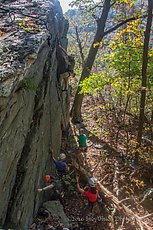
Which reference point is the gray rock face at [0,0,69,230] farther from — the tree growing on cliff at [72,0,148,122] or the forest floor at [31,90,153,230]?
the tree growing on cliff at [72,0,148,122]

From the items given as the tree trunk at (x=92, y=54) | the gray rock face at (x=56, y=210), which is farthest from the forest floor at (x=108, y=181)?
the tree trunk at (x=92, y=54)

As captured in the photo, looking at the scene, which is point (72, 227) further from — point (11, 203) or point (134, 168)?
point (134, 168)

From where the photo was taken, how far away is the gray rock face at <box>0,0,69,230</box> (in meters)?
4.56

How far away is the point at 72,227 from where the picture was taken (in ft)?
26.0

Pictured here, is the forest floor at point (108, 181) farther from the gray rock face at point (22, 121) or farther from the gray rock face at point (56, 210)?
the gray rock face at point (22, 121)

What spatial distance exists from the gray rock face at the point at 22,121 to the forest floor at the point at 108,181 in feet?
4.80

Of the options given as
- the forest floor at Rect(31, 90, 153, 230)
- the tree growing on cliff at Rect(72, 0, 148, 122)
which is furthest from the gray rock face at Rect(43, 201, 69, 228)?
the tree growing on cliff at Rect(72, 0, 148, 122)

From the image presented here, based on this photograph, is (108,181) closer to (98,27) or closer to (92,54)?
(92,54)

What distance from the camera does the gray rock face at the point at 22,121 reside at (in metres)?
4.56

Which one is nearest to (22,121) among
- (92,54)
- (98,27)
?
(92,54)

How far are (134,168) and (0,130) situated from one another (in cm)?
897

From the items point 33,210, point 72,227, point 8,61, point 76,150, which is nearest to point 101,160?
point 76,150

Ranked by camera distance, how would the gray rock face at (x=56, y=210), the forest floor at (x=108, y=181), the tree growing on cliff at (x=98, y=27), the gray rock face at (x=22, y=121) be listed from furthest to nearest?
the tree growing on cliff at (x=98, y=27) < the forest floor at (x=108, y=181) < the gray rock face at (x=56, y=210) < the gray rock face at (x=22, y=121)

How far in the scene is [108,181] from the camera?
11.3 meters
